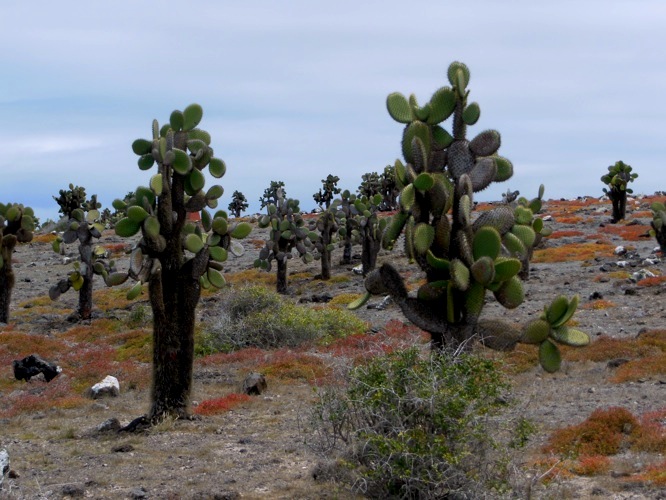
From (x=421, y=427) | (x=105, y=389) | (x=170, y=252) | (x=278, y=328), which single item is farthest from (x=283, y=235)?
(x=421, y=427)

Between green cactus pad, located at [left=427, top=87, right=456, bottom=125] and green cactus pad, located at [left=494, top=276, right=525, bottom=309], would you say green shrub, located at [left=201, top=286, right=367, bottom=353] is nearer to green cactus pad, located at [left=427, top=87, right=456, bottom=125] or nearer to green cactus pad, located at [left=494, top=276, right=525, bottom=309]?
green cactus pad, located at [left=494, top=276, right=525, bottom=309]

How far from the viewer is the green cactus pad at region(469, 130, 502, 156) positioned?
40.9ft

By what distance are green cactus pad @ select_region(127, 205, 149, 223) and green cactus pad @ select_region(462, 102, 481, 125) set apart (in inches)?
200

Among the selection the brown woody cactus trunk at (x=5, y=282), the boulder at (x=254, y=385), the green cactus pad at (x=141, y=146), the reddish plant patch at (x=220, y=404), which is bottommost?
the reddish plant patch at (x=220, y=404)

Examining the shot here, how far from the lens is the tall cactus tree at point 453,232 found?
38.7ft

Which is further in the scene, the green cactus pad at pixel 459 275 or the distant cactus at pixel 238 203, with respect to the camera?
the distant cactus at pixel 238 203

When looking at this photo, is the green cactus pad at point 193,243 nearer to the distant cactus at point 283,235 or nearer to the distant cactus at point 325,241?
the distant cactus at point 283,235

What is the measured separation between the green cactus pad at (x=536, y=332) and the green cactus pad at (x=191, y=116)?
6463 mm

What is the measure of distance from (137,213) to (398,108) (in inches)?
168

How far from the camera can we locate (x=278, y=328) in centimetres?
2150

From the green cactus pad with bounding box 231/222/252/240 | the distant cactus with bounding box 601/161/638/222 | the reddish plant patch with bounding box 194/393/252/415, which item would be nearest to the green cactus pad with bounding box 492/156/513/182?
the green cactus pad with bounding box 231/222/252/240

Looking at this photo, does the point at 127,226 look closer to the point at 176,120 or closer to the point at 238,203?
the point at 176,120

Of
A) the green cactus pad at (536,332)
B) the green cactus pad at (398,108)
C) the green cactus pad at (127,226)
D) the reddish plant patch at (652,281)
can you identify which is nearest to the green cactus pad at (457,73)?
the green cactus pad at (398,108)

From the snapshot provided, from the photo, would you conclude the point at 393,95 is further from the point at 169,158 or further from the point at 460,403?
the point at 460,403
